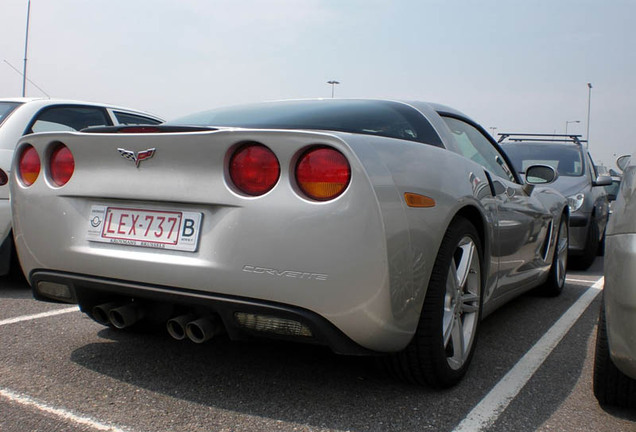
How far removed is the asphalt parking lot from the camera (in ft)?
7.67

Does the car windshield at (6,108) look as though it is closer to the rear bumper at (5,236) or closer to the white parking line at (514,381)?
the rear bumper at (5,236)

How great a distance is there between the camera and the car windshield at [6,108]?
488cm

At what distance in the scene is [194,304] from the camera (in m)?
2.37

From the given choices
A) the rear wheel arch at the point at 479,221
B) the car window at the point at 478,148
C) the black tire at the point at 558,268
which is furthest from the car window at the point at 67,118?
the black tire at the point at 558,268

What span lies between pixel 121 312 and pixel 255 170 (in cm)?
90

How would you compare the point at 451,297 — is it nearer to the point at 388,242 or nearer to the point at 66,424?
the point at 388,242

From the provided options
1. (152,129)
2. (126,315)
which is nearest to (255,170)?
(152,129)

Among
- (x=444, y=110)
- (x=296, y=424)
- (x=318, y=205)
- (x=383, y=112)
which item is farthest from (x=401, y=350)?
(x=444, y=110)

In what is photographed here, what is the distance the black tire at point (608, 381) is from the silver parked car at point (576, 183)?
4405mm

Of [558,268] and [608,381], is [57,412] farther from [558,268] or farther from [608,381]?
[558,268]

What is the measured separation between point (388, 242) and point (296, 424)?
29.2 inches

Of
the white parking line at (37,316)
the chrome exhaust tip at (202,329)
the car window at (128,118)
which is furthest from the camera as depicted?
the car window at (128,118)

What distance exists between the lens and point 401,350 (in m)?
2.54

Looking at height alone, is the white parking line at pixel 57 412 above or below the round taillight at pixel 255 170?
below
